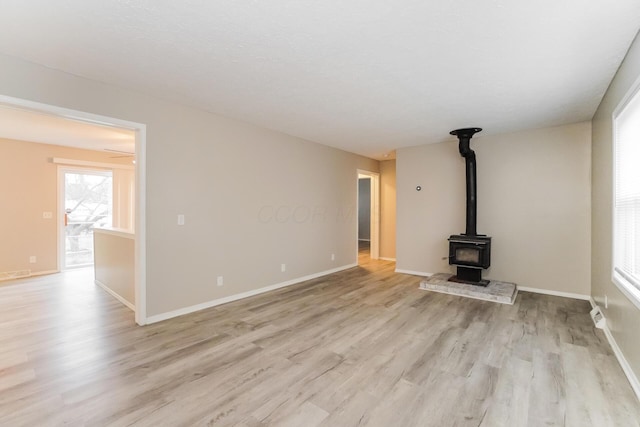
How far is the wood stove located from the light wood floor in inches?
31.7

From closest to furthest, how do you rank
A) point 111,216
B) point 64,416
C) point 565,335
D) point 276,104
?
point 64,416 → point 565,335 → point 276,104 → point 111,216

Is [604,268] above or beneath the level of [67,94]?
beneath

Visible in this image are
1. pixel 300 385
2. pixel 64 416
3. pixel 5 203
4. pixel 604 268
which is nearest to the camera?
pixel 64 416

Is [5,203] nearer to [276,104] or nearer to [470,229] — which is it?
[276,104]

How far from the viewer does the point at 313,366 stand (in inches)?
92.7

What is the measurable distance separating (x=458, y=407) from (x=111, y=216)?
25.4 feet

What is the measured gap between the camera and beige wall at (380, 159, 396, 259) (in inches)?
275

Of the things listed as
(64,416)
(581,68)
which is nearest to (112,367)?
(64,416)

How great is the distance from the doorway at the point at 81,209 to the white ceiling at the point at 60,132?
0.78m

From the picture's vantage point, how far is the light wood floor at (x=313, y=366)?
5.92ft

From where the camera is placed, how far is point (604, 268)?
3143mm

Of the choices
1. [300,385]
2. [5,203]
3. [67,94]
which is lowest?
[300,385]

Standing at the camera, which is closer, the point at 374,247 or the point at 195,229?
the point at 195,229

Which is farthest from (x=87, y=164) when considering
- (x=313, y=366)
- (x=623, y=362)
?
(x=623, y=362)
